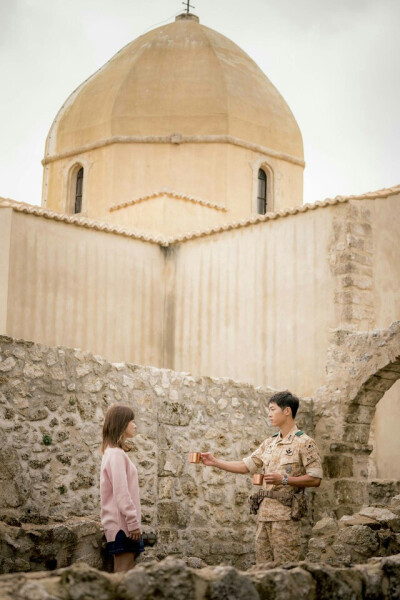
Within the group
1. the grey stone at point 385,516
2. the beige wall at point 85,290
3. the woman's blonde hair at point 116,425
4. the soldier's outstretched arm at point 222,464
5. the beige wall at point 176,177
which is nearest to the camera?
the woman's blonde hair at point 116,425

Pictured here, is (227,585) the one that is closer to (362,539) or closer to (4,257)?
(362,539)

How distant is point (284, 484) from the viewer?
675cm

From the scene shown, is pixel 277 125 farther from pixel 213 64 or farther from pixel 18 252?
pixel 18 252

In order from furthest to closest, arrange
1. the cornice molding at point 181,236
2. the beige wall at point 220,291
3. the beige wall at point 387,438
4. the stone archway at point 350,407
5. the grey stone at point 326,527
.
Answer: the cornice molding at point 181,236
the beige wall at point 220,291
the beige wall at point 387,438
the stone archway at point 350,407
the grey stone at point 326,527

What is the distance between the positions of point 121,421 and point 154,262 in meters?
13.0

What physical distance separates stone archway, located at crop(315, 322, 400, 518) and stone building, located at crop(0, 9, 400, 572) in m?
0.02

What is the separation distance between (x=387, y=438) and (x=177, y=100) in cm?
1043

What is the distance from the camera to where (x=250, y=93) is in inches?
915

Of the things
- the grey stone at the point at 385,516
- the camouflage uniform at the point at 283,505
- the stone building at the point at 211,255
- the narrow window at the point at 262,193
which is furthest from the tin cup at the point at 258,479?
the narrow window at the point at 262,193

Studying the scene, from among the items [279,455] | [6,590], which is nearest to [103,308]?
[279,455]

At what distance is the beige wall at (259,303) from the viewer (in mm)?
16234

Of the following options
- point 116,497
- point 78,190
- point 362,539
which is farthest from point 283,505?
point 78,190

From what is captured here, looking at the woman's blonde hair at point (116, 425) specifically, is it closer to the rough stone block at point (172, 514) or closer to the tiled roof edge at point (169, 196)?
the rough stone block at point (172, 514)

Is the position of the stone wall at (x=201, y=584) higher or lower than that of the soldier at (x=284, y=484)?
lower
